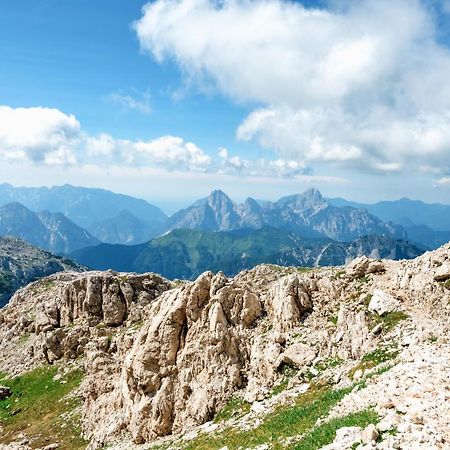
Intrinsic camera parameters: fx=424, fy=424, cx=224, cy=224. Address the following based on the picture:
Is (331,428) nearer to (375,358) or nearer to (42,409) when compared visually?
(375,358)

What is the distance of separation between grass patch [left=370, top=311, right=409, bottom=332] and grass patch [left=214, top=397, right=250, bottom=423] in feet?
47.6

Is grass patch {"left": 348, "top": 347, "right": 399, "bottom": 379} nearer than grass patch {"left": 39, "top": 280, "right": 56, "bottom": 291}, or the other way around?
grass patch {"left": 348, "top": 347, "right": 399, "bottom": 379}

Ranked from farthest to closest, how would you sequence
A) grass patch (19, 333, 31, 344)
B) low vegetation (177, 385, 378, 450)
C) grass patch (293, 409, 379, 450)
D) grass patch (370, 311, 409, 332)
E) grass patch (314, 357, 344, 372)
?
grass patch (19, 333, 31, 344), grass patch (370, 311, 409, 332), grass patch (314, 357, 344, 372), low vegetation (177, 385, 378, 450), grass patch (293, 409, 379, 450)

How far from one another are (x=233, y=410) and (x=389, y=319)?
1718 cm

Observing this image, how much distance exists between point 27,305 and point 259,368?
9849 centimetres

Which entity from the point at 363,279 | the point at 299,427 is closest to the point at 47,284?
the point at 363,279

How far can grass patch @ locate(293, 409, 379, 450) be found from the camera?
69.7ft

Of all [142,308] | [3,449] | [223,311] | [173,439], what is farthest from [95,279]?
[173,439]

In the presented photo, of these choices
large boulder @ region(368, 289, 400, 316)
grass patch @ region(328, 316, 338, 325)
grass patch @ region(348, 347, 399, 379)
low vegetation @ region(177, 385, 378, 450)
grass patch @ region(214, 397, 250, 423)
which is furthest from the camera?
grass patch @ region(328, 316, 338, 325)

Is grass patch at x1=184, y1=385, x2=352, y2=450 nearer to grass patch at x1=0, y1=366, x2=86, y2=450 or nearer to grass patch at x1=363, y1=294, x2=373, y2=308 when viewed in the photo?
grass patch at x1=363, y1=294, x2=373, y2=308

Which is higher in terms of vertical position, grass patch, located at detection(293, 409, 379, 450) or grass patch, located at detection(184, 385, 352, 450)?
grass patch, located at detection(293, 409, 379, 450)

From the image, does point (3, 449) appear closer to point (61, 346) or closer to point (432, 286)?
point (61, 346)

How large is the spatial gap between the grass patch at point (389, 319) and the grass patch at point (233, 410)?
47.6ft

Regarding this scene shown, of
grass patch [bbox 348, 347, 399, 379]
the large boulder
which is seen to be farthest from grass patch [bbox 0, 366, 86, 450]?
the large boulder
